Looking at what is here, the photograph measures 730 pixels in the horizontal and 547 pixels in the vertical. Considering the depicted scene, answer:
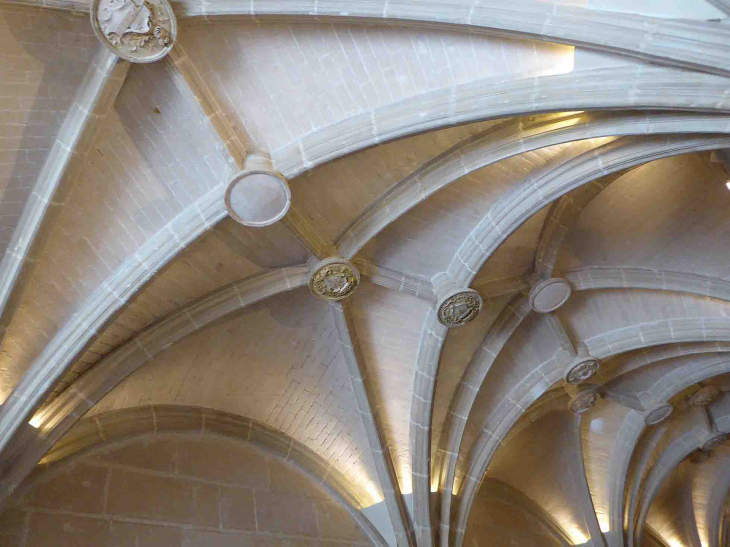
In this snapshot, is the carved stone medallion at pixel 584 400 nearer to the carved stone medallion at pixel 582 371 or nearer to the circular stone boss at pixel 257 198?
the carved stone medallion at pixel 582 371

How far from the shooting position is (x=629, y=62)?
4836 millimetres

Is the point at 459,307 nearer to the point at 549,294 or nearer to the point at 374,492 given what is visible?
the point at 549,294

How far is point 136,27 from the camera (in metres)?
5.42

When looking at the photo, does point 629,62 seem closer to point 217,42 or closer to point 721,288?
point 217,42

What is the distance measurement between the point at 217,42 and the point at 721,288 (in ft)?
20.1

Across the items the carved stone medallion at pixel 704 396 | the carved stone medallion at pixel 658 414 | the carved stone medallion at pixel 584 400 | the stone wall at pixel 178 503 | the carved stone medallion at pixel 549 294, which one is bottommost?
the stone wall at pixel 178 503

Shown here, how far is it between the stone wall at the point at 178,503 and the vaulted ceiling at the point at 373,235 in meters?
0.17

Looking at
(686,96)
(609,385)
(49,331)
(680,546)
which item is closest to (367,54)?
(686,96)

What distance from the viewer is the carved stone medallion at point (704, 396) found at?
1098 centimetres

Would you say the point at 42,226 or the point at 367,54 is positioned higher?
the point at 367,54

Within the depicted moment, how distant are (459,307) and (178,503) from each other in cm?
363

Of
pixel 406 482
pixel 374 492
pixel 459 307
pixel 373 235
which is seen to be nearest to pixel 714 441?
pixel 406 482

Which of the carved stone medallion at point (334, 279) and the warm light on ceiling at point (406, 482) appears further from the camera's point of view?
the warm light on ceiling at point (406, 482)


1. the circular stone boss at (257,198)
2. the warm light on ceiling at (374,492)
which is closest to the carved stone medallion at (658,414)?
the warm light on ceiling at (374,492)
